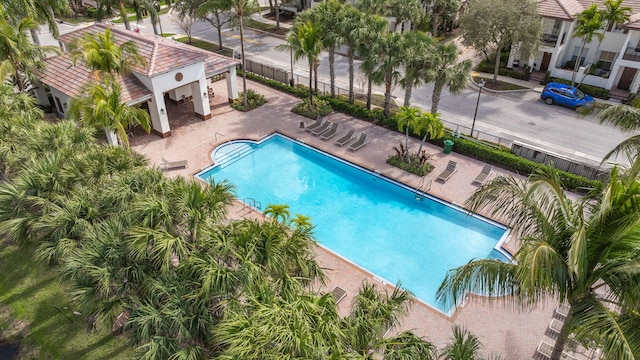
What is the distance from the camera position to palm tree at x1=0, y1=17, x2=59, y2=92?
2442 cm

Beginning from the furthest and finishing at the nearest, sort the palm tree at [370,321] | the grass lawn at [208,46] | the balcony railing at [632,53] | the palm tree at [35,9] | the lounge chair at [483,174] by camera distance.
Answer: the grass lawn at [208,46] < the balcony railing at [632,53] < the palm tree at [35,9] < the lounge chair at [483,174] < the palm tree at [370,321]

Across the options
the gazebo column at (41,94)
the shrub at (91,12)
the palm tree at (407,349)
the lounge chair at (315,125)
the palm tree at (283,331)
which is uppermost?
the palm tree at (283,331)

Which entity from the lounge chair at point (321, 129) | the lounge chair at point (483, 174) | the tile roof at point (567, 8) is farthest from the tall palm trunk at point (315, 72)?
the tile roof at point (567, 8)

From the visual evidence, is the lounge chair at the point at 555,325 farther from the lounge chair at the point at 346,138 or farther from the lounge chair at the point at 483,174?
the lounge chair at the point at 346,138

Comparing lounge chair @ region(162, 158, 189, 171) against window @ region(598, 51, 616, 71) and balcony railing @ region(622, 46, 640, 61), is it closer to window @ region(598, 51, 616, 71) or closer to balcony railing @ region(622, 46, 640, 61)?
balcony railing @ region(622, 46, 640, 61)

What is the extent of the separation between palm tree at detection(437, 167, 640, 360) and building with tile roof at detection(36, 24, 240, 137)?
76.9ft

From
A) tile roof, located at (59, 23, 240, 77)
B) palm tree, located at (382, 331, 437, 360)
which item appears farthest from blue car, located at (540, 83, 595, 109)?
palm tree, located at (382, 331, 437, 360)

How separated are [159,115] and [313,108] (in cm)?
1153

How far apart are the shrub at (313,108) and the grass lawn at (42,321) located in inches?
805

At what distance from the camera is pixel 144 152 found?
28.5m

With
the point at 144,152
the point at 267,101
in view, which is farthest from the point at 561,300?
the point at 267,101

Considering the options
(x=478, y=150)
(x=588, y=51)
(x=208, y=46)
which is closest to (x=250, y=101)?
(x=208, y=46)

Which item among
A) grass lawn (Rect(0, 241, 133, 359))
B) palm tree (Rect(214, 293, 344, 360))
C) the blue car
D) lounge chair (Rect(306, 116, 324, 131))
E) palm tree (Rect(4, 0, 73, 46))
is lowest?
grass lawn (Rect(0, 241, 133, 359))

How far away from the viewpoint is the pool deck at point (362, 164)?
682 inches
